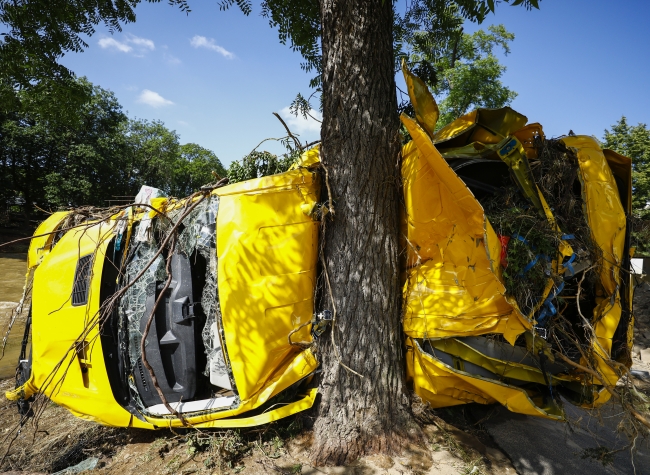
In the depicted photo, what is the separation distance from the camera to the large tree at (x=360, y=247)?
8.61 ft

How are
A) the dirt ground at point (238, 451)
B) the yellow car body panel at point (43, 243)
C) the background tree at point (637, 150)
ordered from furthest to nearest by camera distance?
the background tree at point (637, 150), the yellow car body panel at point (43, 243), the dirt ground at point (238, 451)

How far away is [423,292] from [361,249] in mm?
526

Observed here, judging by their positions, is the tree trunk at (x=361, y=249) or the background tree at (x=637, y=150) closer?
the tree trunk at (x=361, y=249)

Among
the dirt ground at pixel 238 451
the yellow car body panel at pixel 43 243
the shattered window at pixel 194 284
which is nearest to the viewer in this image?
the dirt ground at pixel 238 451

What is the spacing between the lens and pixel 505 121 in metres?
2.69

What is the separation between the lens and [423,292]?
8.72 ft

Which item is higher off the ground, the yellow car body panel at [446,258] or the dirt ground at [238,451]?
the yellow car body panel at [446,258]

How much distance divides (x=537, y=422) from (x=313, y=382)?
200 centimetres

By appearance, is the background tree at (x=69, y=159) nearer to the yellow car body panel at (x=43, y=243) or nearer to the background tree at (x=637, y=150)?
the yellow car body panel at (x=43, y=243)

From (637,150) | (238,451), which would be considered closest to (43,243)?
(238,451)

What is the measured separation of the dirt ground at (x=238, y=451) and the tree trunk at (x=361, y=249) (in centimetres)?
16

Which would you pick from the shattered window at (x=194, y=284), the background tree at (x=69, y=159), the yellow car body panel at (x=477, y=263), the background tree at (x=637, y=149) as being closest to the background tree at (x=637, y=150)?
the background tree at (x=637, y=149)

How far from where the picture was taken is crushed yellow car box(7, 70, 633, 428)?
2445 mm

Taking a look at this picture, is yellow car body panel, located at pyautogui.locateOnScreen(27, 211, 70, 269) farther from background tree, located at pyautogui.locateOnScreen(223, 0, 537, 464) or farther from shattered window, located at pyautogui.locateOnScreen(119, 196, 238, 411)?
background tree, located at pyautogui.locateOnScreen(223, 0, 537, 464)
